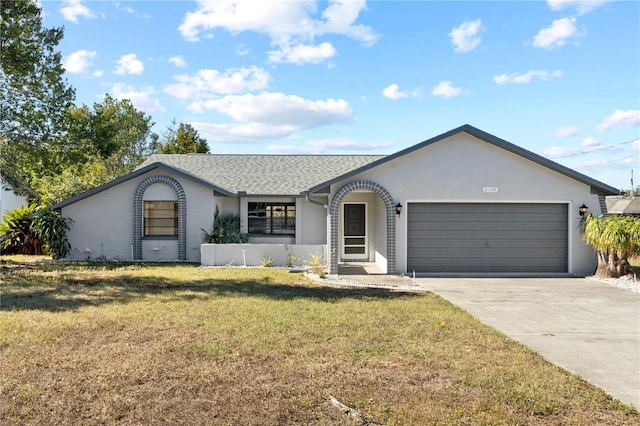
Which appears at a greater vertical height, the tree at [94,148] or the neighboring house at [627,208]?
the tree at [94,148]

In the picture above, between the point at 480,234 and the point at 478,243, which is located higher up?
the point at 480,234

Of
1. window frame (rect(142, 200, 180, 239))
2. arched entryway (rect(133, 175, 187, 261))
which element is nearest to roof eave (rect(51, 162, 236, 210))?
arched entryway (rect(133, 175, 187, 261))

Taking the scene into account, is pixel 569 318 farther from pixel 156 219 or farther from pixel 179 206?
pixel 156 219

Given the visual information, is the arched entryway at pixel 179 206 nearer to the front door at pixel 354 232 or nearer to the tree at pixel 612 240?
the front door at pixel 354 232

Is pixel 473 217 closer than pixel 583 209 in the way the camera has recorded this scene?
No

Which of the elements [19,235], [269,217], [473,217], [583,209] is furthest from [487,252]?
[19,235]

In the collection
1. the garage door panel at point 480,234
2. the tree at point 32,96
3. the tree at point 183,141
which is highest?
the tree at point 183,141

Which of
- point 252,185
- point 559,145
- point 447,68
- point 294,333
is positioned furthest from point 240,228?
point 559,145

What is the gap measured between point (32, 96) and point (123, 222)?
575cm

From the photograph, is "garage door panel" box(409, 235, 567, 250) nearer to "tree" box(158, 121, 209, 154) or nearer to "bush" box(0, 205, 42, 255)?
"bush" box(0, 205, 42, 255)

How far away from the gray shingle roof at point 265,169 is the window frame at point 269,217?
27.5 inches

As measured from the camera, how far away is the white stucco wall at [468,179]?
49.5 feet

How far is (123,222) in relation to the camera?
62.3 ft

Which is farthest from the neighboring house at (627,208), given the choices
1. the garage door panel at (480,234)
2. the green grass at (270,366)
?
the green grass at (270,366)
